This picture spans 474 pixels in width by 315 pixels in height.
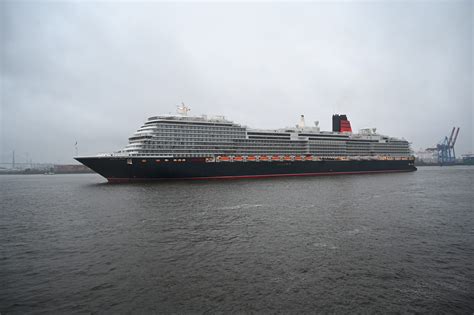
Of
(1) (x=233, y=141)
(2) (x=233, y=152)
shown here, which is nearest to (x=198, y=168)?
(2) (x=233, y=152)

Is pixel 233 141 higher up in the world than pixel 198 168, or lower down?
higher up

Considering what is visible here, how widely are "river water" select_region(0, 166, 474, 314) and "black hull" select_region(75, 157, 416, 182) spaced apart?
32091 mm

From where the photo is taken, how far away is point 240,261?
14.5 metres

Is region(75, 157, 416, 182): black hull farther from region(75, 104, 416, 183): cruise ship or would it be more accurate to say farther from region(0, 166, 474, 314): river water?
region(0, 166, 474, 314): river water

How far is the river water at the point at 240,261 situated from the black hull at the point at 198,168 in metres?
32.1

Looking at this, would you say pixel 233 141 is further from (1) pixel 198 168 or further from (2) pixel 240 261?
(2) pixel 240 261

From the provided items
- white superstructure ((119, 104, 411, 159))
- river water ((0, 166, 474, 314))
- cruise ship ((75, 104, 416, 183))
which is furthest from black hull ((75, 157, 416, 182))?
river water ((0, 166, 474, 314))

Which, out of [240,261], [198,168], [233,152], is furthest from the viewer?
[233,152]

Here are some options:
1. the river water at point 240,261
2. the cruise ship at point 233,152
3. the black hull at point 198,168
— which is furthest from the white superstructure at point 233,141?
the river water at point 240,261

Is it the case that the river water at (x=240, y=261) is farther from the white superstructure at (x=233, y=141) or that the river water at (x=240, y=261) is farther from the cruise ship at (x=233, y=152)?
the white superstructure at (x=233, y=141)

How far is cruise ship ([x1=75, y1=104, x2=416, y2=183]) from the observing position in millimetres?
60531

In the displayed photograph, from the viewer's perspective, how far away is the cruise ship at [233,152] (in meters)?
60.5

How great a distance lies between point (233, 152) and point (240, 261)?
5899cm

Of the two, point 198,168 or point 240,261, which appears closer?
point 240,261
